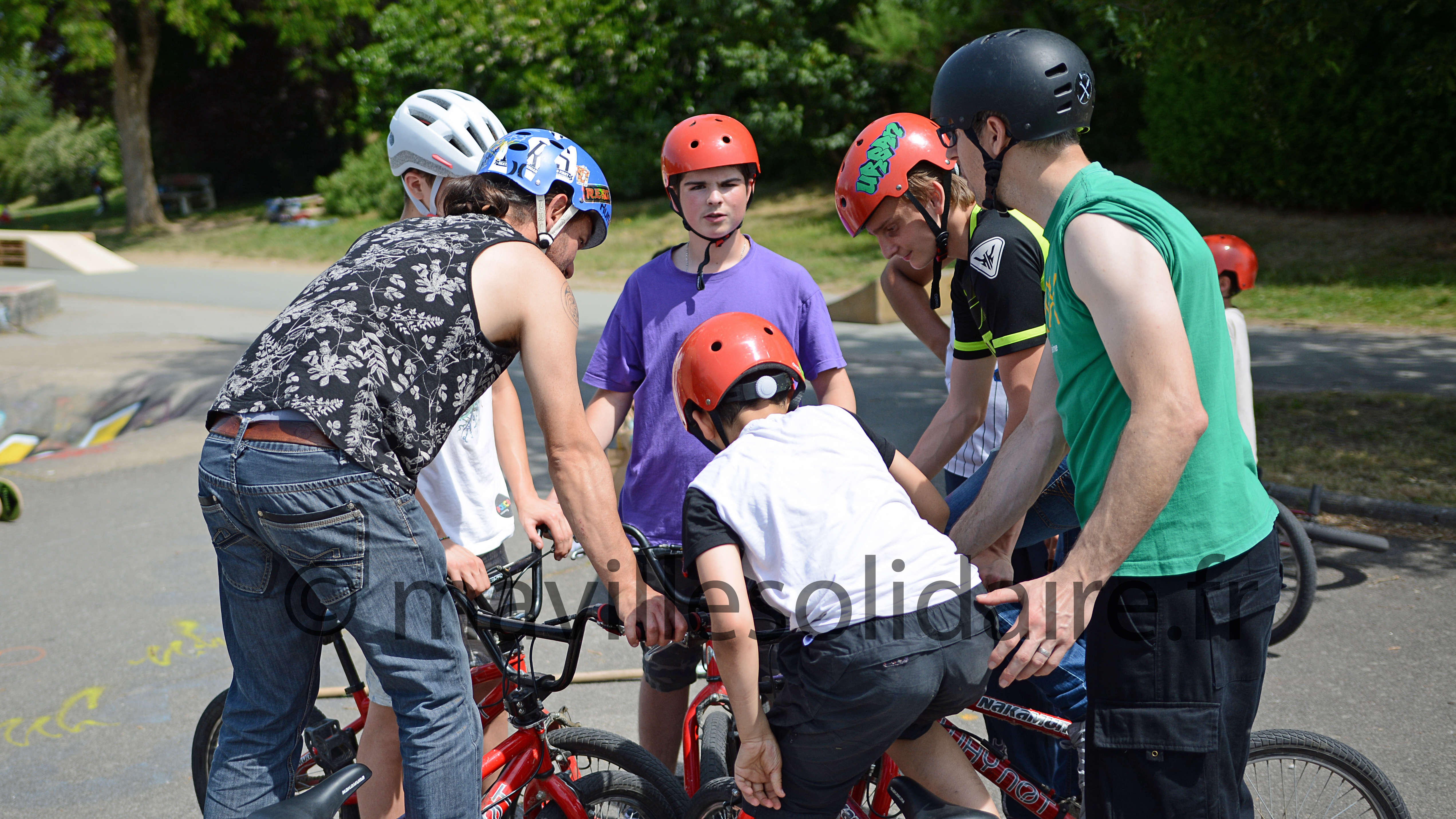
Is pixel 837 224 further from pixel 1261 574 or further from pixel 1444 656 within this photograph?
pixel 1261 574

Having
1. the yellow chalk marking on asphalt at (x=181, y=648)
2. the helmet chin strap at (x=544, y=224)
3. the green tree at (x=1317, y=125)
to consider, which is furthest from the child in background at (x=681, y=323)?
the green tree at (x=1317, y=125)

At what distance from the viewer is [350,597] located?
2131 mm

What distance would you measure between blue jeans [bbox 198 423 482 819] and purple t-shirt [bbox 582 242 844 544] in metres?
1.10

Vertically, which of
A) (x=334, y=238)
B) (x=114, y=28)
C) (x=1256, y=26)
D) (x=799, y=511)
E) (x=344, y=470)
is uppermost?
(x=114, y=28)

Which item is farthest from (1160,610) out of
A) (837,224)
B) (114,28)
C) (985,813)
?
(114,28)

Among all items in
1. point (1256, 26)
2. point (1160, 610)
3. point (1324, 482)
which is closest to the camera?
point (1160, 610)

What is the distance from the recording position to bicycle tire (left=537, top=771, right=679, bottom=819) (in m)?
2.70

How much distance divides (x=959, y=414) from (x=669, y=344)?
911 mm

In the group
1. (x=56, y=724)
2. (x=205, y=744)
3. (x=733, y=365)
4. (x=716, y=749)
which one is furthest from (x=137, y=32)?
(x=733, y=365)

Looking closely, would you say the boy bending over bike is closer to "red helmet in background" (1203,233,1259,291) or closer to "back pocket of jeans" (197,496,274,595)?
"back pocket of jeans" (197,496,274,595)

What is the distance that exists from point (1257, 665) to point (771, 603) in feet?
3.18

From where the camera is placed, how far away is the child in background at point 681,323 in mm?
3287

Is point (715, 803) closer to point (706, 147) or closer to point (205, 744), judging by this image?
point (205, 744)

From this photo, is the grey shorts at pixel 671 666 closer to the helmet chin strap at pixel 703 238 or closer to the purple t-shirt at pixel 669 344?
the purple t-shirt at pixel 669 344
